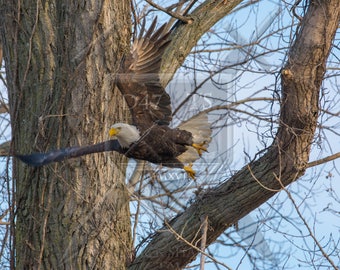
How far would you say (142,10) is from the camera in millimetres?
6777

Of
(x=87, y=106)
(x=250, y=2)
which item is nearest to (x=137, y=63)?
(x=87, y=106)

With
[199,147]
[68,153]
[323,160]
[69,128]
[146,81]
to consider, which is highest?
[146,81]

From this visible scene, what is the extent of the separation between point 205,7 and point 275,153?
1.88m

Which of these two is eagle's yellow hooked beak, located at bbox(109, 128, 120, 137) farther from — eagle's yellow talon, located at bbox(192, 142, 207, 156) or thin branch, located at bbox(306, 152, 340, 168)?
thin branch, located at bbox(306, 152, 340, 168)

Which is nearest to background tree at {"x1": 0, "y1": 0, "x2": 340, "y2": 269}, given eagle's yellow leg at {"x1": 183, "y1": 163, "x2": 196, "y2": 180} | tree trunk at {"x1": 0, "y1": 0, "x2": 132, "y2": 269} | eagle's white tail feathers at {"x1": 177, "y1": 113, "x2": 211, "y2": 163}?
tree trunk at {"x1": 0, "y1": 0, "x2": 132, "y2": 269}

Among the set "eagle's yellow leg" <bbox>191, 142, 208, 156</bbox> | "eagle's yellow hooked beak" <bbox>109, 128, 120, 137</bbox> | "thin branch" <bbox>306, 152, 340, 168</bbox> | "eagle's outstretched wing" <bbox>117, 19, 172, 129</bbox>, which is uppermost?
"eagle's outstretched wing" <bbox>117, 19, 172, 129</bbox>

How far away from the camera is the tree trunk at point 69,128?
218 inches

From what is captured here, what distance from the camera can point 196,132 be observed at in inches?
230

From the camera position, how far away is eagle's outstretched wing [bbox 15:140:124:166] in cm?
551

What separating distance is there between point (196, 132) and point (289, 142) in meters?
1.02

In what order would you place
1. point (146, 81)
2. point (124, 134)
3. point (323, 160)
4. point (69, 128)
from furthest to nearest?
point (146, 81) < point (69, 128) < point (124, 134) < point (323, 160)

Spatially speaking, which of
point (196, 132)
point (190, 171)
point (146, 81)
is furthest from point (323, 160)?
point (146, 81)

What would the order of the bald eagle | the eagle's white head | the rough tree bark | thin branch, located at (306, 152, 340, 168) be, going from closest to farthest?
the rough tree bark
thin branch, located at (306, 152, 340, 168)
the eagle's white head
the bald eagle

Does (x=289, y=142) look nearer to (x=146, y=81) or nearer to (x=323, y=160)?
(x=323, y=160)
